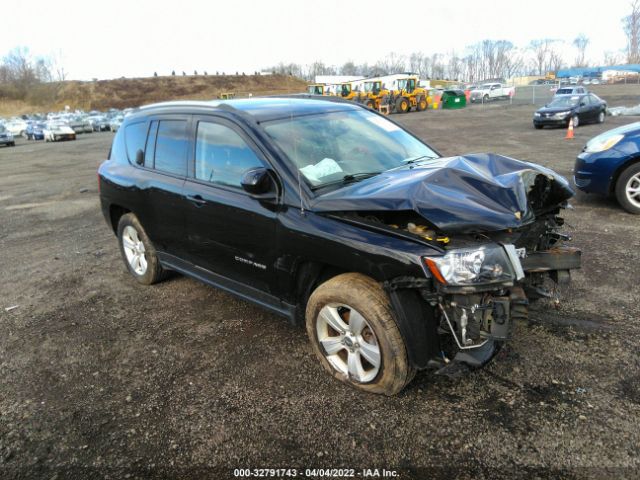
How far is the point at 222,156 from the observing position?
12.1 ft

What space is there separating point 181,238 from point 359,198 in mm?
1961

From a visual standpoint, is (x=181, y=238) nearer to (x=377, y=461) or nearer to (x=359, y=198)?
(x=359, y=198)

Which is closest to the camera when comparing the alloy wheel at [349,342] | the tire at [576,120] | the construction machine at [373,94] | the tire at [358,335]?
the tire at [358,335]

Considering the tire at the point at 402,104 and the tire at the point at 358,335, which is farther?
the tire at the point at 402,104

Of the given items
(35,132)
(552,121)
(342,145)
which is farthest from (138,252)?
(35,132)

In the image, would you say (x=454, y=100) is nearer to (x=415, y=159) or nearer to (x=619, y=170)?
(x=619, y=170)

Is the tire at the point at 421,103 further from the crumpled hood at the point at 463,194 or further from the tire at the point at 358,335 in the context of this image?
the tire at the point at 358,335

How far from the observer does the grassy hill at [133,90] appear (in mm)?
89500

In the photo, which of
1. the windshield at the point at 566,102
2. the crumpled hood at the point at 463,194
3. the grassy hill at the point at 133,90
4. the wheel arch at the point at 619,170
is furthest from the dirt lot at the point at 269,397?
the grassy hill at the point at 133,90

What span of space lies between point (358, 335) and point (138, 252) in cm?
308

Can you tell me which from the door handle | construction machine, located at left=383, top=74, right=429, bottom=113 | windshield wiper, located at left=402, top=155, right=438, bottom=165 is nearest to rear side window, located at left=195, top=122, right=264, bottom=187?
Result: the door handle

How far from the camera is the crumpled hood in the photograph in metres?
2.69

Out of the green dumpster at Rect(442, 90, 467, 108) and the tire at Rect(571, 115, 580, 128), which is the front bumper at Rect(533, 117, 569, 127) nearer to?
the tire at Rect(571, 115, 580, 128)

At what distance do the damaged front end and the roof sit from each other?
44.1 inches
